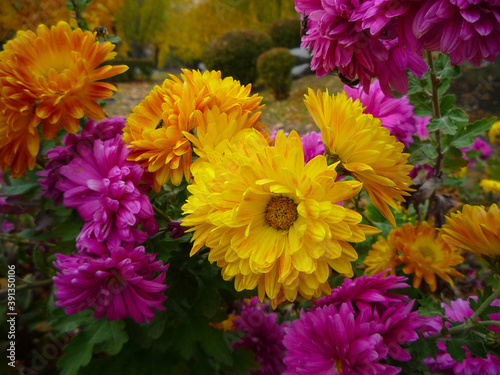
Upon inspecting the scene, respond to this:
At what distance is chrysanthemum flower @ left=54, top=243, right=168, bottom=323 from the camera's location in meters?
0.65

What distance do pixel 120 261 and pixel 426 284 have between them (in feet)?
2.93

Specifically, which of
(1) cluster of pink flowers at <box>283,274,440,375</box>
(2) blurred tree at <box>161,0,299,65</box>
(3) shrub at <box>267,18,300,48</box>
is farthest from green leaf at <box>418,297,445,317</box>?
(2) blurred tree at <box>161,0,299,65</box>

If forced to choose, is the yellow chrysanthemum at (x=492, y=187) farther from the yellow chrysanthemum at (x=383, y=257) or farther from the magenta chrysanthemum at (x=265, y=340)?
the magenta chrysanthemum at (x=265, y=340)

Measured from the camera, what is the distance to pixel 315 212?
1.67 ft

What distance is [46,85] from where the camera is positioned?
0.75 meters

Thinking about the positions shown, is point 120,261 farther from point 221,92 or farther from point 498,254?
point 498,254

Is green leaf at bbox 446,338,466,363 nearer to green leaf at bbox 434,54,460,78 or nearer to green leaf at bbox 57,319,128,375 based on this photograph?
green leaf at bbox 434,54,460,78

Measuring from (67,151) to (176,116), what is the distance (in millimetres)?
300

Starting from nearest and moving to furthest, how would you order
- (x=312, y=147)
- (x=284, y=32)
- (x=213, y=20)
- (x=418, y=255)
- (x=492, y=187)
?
1. (x=312, y=147)
2. (x=418, y=255)
3. (x=492, y=187)
4. (x=284, y=32)
5. (x=213, y=20)

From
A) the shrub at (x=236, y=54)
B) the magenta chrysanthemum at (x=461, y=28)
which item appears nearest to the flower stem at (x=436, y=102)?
the magenta chrysanthemum at (x=461, y=28)

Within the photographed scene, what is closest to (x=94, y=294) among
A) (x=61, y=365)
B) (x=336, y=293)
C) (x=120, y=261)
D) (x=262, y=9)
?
(x=120, y=261)

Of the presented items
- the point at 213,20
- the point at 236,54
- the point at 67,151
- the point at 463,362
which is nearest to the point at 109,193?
the point at 67,151

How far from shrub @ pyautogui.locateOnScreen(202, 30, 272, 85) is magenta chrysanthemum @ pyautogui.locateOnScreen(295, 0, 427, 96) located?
3.96 metres

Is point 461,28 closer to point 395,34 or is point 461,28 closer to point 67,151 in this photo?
point 395,34
